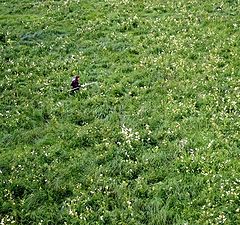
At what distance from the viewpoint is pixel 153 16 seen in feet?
77.6

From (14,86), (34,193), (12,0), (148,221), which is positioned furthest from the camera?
(12,0)

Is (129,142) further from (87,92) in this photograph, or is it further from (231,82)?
(231,82)

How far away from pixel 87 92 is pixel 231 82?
18.4 feet

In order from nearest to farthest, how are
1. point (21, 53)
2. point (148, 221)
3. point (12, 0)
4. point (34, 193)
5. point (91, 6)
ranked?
point (148, 221)
point (34, 193)
point (21, 53)
point (91, 6)
point (12, 0)

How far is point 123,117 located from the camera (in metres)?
15.3

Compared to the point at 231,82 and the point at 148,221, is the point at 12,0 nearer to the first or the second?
the point at 231,82

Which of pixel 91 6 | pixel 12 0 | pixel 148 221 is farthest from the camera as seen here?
pixel 12 0

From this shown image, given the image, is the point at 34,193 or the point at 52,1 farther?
the point at 52,1

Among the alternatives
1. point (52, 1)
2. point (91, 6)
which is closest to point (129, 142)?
point (91, 6)

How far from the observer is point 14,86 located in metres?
18.1

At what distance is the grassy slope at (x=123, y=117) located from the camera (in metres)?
11.7

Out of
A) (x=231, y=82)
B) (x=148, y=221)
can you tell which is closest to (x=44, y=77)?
(x=231, y=82)

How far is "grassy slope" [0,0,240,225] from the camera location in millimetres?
11719

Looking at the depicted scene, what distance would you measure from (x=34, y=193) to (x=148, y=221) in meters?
3.41
